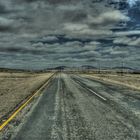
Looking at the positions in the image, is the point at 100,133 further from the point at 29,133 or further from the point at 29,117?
the point at 29,117

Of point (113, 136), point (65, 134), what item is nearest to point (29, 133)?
point (65, 134)

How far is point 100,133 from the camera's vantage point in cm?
694

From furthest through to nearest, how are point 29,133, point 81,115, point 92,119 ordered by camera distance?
point 81,115, point 92,119, point 29,133

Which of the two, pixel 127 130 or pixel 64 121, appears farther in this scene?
pixel 64 121

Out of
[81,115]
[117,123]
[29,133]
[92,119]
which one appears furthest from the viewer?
[81,115]

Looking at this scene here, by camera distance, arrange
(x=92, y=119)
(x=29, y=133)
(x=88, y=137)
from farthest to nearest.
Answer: (x=92, y=119), (x=29, y=133), (x=88, y=137)

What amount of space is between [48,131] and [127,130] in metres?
2.36

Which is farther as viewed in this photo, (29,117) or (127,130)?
(29,117)

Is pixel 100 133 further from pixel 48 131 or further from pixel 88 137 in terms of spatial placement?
pixel 48 131

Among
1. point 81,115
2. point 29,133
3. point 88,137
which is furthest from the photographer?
point 81,115

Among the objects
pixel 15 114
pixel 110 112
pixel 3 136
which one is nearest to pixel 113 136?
pixel 3 136

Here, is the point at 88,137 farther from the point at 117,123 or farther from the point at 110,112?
the point at 110,112

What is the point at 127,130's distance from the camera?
23.8ft

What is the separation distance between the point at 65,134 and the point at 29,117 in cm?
308
